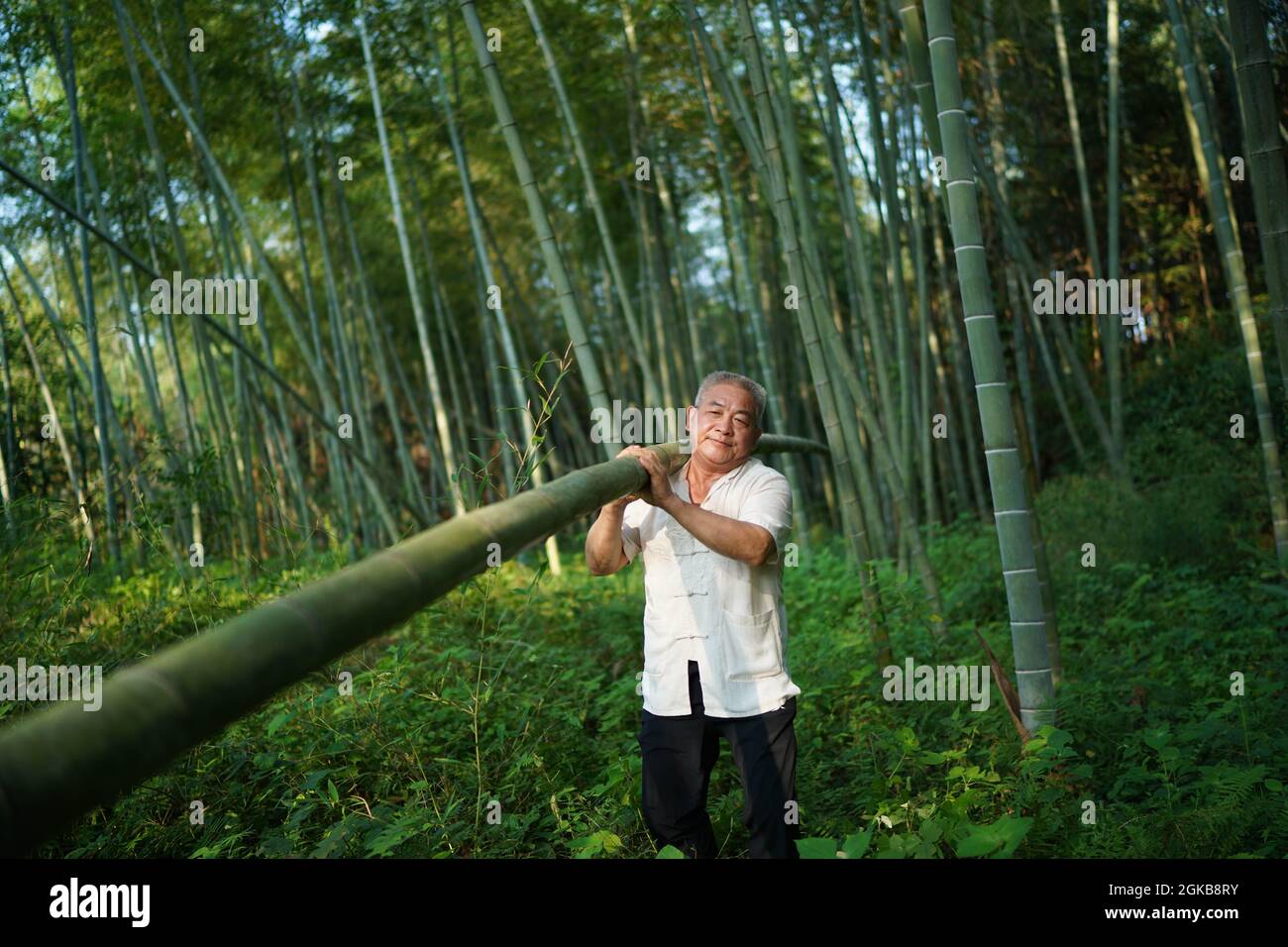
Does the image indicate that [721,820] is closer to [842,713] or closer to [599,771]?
[599,771]

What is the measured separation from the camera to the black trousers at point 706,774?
78.8 inches

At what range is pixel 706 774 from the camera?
213 centimetres

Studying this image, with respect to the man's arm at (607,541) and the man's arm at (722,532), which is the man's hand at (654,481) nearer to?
the man's arm at (722,532)

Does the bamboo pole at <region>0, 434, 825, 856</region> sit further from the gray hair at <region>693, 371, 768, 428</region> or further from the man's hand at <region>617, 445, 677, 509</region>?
the gray hair at <region>693, 371, 768, 428</region>

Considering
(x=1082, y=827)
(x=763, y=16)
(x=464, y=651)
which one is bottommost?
(x=1082, y=827)

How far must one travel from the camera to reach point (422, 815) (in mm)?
2279

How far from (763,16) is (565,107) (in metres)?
2.74

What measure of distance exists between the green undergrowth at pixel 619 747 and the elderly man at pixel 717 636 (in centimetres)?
19

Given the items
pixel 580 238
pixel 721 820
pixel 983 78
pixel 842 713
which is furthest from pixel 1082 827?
pixel 580 238

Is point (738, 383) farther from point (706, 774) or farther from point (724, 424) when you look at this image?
point (706, 774)

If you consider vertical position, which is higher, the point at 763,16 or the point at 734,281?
the point at 763,16

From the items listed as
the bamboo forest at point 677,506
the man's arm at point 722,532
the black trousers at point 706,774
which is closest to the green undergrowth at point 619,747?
the bamboo forest at point 677,506

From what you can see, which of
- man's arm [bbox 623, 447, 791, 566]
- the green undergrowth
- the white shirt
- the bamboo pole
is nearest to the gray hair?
the white shirt

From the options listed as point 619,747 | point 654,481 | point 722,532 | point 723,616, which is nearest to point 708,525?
point 722,532
